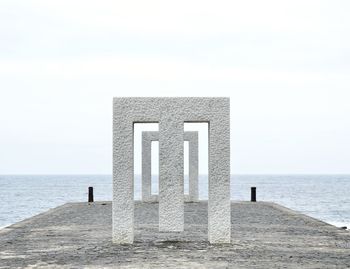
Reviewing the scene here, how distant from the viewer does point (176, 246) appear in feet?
46.1

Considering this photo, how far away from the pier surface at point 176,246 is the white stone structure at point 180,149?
0.44 metres

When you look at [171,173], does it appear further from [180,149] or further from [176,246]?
[176,246]

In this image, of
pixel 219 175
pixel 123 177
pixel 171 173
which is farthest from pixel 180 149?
pixel 123 177

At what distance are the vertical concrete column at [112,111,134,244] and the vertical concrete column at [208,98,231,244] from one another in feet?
5.38

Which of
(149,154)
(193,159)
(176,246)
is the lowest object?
(176,246)

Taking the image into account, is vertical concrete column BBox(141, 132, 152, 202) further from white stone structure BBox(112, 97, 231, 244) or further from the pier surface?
white stone structure BBox(112, 97, 231, 244)

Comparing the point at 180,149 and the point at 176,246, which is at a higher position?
the point at 180,149

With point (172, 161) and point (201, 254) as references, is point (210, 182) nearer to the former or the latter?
point (172, 161)

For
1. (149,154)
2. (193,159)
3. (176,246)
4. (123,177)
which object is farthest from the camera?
(193,159)

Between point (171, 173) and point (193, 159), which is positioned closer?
point (171, 173)

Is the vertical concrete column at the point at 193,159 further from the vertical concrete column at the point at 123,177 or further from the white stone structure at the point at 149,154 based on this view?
the vertical concrete column at the point at 123,177

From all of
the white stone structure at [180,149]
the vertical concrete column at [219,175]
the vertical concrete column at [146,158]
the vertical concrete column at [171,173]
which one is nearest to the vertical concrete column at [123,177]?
the white stone structure at [180,149]

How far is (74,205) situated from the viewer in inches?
1195

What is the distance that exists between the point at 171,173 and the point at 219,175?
1.00 meters
